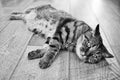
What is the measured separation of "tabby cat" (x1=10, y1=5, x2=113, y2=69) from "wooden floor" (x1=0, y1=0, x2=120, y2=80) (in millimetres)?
71

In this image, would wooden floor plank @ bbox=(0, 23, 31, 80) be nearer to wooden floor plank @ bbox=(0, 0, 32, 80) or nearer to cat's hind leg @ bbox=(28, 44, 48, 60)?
Answer: wooden floor plank @ bbox=(0, 0, 32, 80)

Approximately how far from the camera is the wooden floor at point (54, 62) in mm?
1506

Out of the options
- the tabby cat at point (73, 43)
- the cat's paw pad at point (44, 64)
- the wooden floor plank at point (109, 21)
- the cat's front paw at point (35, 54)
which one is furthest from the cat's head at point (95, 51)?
the cat's front paw at point (35, 54)

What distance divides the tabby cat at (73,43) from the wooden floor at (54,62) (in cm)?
7

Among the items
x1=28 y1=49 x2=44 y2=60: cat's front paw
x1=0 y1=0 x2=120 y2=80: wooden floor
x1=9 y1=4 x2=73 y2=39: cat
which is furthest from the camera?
x1=9 y1=4 x2=73 y2=39: cat

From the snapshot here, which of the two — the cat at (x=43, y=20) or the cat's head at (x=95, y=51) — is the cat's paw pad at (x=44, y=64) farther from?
the cat at (x=43, y=20)

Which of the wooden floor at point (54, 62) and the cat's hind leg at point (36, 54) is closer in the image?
the wooden floor at point (54, 62)

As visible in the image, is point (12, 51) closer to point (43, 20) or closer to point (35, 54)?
point (35, 54)

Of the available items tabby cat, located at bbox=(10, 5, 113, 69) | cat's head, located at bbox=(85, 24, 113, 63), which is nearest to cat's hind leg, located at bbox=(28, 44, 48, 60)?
tabby cat, located at bbox=(10, 5, 113, 69)

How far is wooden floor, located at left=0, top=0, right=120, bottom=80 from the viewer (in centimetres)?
151

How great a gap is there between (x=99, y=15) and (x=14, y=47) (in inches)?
76.3

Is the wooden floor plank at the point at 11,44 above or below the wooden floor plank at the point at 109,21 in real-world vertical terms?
below

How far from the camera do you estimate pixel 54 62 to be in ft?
5.52

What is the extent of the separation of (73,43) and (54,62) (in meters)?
0.33
